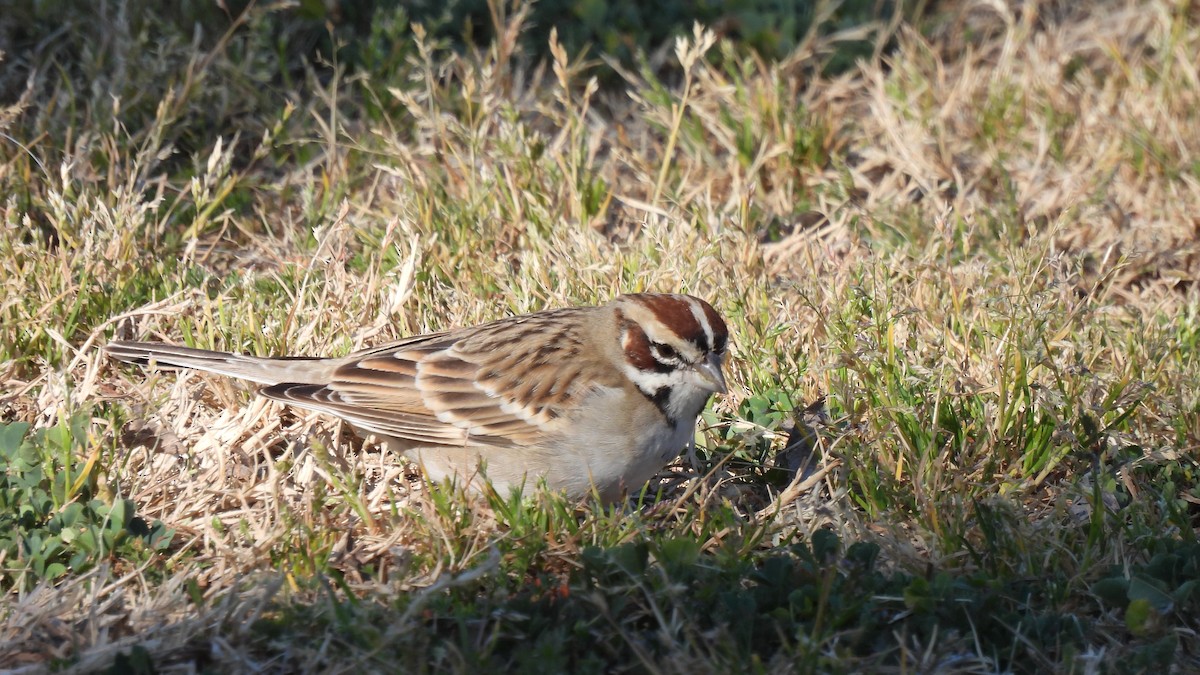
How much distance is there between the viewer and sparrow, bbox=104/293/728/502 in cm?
409

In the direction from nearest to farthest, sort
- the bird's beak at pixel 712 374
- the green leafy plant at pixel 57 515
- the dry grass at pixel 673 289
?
the dry grass at pixel 673 289 < the green leafy plant at pixel 57 515 < the bird's beak at pixel 712 374

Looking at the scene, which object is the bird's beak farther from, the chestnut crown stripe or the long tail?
the long tail

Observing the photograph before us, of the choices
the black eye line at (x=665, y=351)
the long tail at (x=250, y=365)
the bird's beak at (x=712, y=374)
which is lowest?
the long tail at (x=250, y=365)

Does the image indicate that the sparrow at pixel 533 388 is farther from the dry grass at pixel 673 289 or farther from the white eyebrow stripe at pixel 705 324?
the dry grass at pixel 673 289

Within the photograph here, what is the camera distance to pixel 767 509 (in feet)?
13.7

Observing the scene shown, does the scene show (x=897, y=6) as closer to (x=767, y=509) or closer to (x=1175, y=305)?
(x=1175, y=305)

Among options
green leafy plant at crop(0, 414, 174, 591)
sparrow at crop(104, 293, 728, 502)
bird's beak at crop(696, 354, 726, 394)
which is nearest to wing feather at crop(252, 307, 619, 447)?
sparrow at crop(104, 293, 728, 502)

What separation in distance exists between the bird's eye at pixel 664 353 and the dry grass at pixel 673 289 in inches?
14.9

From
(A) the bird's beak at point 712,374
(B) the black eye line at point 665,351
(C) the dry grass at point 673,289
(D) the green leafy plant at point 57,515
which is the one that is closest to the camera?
(C) the dry grass at point 673,289

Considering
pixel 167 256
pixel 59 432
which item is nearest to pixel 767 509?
pixel 59 432

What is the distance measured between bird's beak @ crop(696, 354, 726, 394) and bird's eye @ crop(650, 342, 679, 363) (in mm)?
80

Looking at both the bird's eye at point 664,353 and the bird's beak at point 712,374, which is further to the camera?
the bird's eye at point 664,353

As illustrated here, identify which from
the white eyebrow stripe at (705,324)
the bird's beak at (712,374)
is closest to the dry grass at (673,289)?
the bird's beak at (712,374)

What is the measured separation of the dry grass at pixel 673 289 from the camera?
352 centimetres
